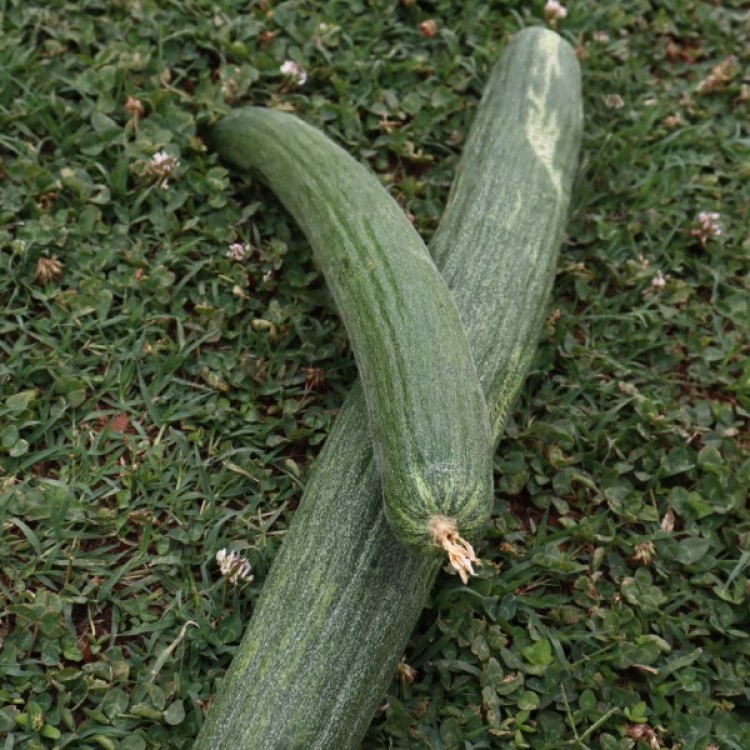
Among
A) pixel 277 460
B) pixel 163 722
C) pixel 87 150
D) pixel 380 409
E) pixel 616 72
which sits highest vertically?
pixel 616 72

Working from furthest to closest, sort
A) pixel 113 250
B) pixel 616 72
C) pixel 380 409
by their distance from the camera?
1. pixel 616 72
2. pixel 113 250
3. pixel 380 409

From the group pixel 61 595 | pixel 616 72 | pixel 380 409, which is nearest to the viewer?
pixel 380 409

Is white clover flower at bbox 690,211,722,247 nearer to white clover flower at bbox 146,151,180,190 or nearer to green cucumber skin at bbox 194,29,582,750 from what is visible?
green cucumber skin at bbox 194,29,582,750

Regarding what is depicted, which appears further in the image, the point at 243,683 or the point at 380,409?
the point at 380,409

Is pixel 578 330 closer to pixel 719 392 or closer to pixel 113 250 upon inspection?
pixel 719 392

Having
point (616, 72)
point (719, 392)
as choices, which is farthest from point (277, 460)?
point (616, 72)

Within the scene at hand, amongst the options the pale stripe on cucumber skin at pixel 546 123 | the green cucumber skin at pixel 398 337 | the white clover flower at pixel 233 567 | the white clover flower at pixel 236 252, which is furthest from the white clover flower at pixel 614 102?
the white clover flower at pixel 233 567

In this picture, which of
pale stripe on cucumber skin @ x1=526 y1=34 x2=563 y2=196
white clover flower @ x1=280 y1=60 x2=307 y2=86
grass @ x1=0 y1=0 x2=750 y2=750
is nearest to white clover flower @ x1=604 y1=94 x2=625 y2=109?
grass @ x1=0 y1=0 x2=750 y2=750
